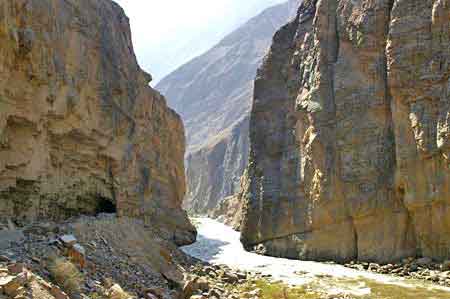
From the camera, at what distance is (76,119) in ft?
83.2

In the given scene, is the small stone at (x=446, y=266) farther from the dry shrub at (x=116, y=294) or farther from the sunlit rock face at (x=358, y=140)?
the dry shrub at (x=116, y=294)

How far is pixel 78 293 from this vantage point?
13.4 m

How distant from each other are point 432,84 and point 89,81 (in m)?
19.7

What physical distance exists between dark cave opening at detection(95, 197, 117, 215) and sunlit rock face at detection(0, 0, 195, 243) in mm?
82

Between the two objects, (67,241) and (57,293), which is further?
(67,241)

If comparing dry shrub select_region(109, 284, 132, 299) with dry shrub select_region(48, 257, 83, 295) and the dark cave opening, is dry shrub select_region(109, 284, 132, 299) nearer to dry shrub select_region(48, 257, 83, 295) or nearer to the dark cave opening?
dry shrub select_region(48, 257, 83, 295)

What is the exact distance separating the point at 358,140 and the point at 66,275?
21763 millimetres

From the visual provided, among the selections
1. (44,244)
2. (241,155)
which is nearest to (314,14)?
(44,244)

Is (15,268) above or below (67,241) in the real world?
below

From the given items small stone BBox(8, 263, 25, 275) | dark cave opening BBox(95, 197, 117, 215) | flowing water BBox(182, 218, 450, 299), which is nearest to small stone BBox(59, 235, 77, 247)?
small stone BBox(8, 263, 25, 275)

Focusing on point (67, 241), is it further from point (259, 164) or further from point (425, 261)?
point (259, 164)

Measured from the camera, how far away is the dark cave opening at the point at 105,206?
27938 millimetres

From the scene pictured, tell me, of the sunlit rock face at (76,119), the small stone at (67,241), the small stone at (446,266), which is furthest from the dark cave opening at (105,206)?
the small stone at (446,266)

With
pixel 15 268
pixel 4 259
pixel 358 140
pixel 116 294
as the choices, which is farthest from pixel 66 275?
pixel 358 140
